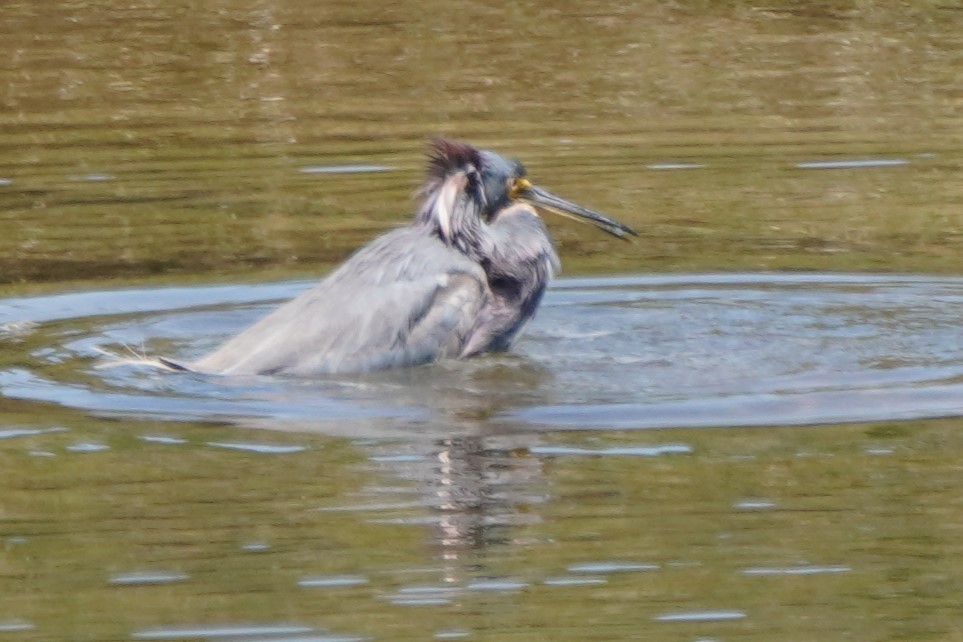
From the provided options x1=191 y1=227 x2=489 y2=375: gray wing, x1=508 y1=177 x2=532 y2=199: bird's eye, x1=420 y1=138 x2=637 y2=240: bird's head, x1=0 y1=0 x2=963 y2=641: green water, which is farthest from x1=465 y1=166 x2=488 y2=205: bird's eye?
x1=0 y1=0 x2=963 y2=641: green water

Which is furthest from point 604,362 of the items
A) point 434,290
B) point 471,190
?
point 471,190

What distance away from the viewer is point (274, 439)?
8258 millimetres

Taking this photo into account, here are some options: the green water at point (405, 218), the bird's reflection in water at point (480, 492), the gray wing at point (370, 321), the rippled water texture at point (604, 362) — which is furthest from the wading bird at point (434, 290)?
the bird's reflection in water at point (480, 492)

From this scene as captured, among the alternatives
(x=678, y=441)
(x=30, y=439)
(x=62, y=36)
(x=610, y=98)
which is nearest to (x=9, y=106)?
(x=62, y=36)

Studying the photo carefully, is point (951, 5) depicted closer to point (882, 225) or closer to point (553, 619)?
point (882, 225)

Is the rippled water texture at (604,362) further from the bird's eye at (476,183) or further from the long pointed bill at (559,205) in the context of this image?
the bird's eye at (476,183)

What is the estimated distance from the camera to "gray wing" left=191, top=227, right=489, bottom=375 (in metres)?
9.20

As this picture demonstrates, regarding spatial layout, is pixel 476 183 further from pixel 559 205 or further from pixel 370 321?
pixel 370 321

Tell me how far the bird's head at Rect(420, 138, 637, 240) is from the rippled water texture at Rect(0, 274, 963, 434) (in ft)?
1.74

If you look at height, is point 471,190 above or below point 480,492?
above

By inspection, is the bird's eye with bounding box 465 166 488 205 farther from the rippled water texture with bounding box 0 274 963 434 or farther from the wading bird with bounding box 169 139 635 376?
the rippled water texture with bounding box 0 274 963 434

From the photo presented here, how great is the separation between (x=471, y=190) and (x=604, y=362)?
123 centimetres

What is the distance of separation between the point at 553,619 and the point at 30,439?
9.24 ft

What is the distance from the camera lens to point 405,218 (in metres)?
13.0
